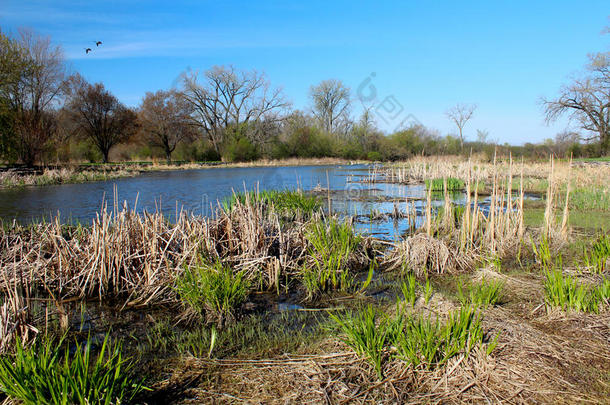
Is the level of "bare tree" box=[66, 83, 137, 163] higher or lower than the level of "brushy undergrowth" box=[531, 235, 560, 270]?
higher

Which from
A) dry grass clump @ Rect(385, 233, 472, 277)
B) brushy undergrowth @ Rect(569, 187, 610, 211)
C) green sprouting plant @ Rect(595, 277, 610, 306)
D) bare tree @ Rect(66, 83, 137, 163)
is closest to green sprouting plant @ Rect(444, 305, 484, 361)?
green sprouting plant @ Rect(595, 277, 610, 306)

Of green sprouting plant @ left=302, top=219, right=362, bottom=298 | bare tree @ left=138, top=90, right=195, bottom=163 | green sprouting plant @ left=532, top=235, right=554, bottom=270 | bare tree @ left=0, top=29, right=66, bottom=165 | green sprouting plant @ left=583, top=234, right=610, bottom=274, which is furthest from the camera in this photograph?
bare tree @ left=138, top=90, right=195, bottom=163

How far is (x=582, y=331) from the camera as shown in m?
2.81

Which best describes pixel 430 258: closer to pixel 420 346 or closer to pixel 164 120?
pixel 420 346

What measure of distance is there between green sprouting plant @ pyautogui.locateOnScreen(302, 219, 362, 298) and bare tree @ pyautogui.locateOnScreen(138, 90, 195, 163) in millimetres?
42048

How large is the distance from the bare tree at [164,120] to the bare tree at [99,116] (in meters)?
2.14

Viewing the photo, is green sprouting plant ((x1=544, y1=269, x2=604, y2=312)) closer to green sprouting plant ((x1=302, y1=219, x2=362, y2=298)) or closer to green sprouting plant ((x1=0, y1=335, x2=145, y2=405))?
green sprouting plant ((x1=302, y1=219, x2=362, y2=298))

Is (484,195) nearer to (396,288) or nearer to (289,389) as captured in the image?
(396,288)

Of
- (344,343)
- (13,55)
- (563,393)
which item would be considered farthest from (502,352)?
(13,55)

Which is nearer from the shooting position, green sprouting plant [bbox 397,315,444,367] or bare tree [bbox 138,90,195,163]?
green sprouting plant [bbox 397,315,444,367]

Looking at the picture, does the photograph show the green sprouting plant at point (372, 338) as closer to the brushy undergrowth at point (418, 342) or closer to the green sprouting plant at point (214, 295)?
the brushy undergrowth at point (418, 342)

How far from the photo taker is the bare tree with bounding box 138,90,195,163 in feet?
143

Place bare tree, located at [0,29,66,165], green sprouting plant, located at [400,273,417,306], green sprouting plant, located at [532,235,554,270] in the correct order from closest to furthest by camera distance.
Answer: green sprouting plant, located at [400,273,417,306] → green sprouting plant, located at [532,235,554,270] → bare tree, located at [0,29,66,165]

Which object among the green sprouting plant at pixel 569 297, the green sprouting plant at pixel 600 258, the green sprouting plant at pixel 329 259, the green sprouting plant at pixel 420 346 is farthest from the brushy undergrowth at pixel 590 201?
the green sprouting plant at pixel 420 346
